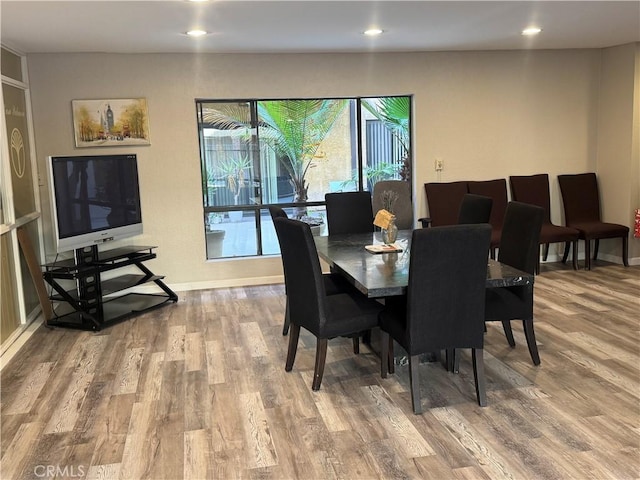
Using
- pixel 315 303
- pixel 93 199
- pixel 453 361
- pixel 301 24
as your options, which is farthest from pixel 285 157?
pixel 453 361

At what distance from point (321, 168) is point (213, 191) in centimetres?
113

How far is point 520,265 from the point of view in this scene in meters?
3.72

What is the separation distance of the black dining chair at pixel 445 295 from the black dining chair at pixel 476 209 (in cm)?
119

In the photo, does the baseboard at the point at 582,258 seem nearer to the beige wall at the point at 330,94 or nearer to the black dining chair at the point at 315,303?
the beige wall at the point at 330,94

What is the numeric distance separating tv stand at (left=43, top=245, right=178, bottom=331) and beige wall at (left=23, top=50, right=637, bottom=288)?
55 cm

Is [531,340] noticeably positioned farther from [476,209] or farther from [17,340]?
[17,340]

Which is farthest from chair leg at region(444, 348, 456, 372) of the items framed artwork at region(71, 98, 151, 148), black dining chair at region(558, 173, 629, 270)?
framed artwork at region(71, 98, 151, 148)

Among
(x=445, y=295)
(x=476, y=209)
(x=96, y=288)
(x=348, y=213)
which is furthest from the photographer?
(x=348, y=213)

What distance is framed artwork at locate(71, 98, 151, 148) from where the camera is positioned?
5559mm

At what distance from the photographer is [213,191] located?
20.0ft

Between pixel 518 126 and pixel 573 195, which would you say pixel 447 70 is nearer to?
pixel 518 126

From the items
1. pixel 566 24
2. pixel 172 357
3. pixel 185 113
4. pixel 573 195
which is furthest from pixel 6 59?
pixel 573 195

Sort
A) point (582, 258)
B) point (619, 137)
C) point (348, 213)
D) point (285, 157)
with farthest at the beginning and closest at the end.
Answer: point (582, 258) → point (619, 137) → point (285, 157) → point (348, 213)

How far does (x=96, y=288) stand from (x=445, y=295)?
312cm
